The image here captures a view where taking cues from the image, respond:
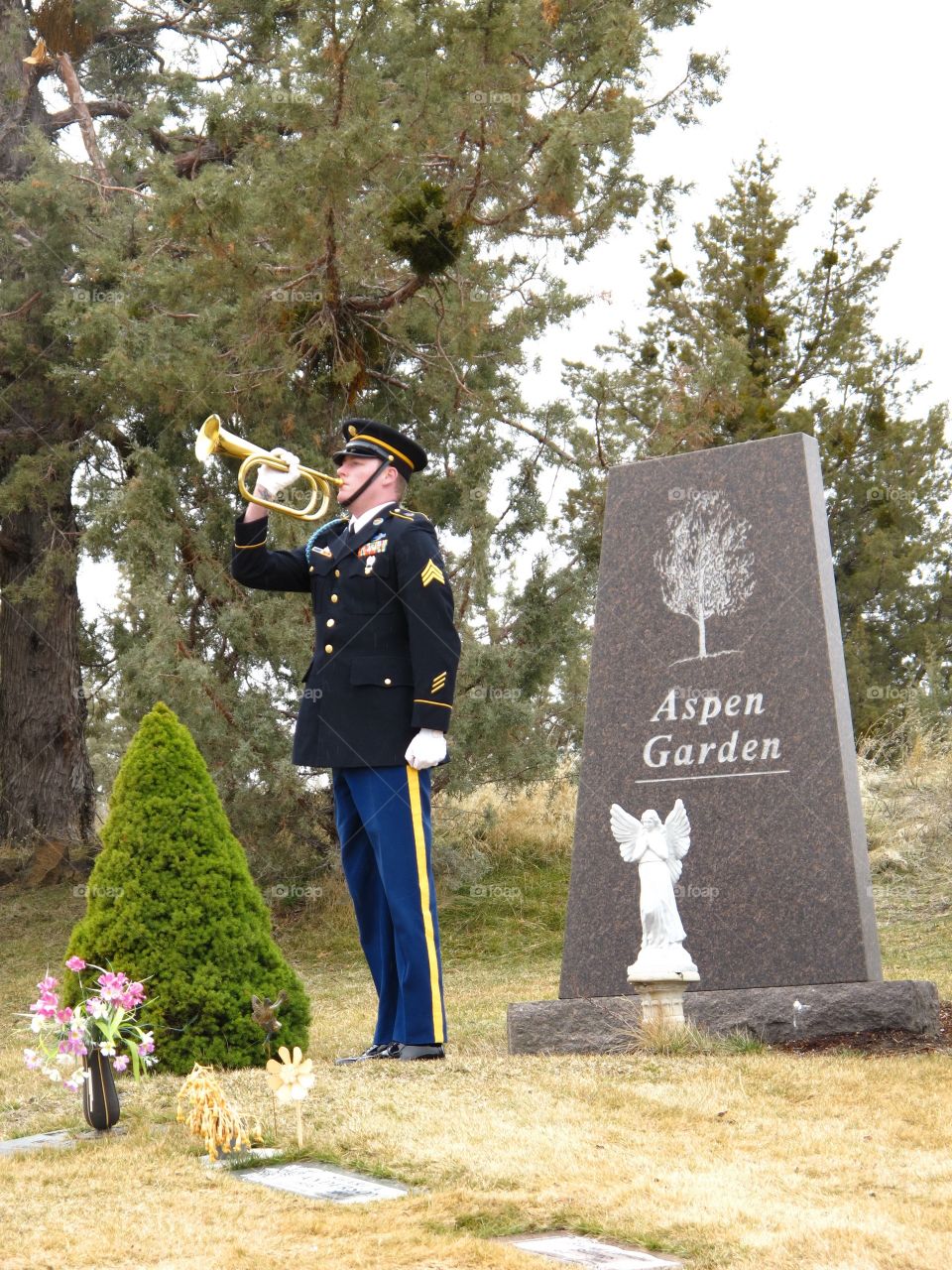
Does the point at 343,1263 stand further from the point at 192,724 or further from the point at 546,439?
the point at 546,439

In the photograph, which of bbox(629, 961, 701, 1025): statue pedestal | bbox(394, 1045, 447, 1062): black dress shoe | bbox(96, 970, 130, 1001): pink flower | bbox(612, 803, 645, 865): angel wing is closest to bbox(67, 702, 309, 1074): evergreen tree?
bbox(394, 1045, 447, 1062): black dress shoe

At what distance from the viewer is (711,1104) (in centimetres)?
453

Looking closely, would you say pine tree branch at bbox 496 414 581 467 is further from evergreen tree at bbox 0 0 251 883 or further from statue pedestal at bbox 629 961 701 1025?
statue pedestal at bbox 629 961 701 1025

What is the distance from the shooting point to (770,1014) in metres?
5.72

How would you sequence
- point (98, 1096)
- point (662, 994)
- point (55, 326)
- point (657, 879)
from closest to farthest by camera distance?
point (98, 1096)
point (662, 994)
point (657, 879)
point (55, 326)

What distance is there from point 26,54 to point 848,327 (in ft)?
37.6

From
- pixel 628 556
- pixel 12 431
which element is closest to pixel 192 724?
pixel 12 431

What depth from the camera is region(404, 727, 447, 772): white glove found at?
527 cm

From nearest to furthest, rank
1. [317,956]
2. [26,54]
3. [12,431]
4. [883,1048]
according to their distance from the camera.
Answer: [883,1048] → [317,956] → [12,431] → [26,54]

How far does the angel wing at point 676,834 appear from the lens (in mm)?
5984

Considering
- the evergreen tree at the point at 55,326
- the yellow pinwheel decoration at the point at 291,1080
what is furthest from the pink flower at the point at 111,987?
the evergreen tree at the point at 55,326

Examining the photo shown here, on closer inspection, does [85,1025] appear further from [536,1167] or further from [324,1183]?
[536,1167]

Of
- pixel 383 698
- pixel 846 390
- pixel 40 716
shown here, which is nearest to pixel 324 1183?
pixel 383 698

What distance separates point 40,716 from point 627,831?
25.2 feet
